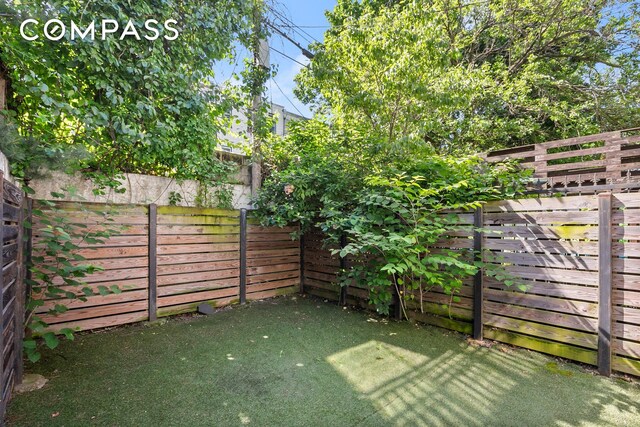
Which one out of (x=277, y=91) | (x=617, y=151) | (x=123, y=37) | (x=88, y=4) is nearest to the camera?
(x=88, y=4)

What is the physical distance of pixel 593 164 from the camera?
3.95 m

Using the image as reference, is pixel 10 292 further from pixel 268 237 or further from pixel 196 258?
pixel 268 237

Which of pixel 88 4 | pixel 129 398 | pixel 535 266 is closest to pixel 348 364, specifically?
pixel 129 398

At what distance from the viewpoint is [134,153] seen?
3.23 meters

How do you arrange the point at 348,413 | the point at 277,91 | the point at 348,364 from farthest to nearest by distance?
the point at 277,91
the point at 348,364
the point at 348,413

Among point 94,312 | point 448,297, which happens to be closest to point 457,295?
point 448,297

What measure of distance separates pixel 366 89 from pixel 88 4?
299cm

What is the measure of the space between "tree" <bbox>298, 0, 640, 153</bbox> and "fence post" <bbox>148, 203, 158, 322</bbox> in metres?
2.77

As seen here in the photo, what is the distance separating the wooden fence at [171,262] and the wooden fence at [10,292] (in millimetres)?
552

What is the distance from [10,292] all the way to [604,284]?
13.1 ft

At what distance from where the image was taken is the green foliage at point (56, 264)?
201cm

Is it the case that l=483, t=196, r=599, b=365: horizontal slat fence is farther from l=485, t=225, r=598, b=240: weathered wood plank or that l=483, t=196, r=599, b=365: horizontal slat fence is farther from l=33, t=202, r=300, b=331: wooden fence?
l=33, t=202, r=300, b=331: wooden fence

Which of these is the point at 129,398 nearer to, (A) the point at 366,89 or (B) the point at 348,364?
(B) the point at 348,364

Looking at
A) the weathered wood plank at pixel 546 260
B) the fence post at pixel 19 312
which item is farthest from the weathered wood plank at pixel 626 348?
the fence post at pixel 19 312
